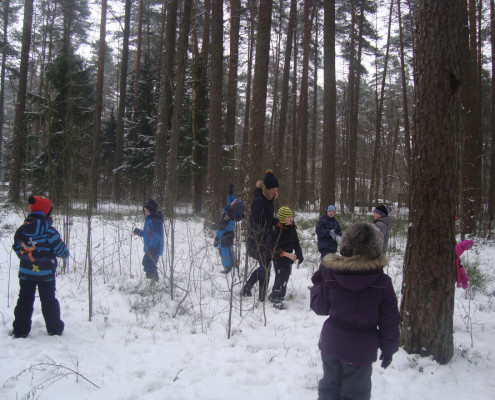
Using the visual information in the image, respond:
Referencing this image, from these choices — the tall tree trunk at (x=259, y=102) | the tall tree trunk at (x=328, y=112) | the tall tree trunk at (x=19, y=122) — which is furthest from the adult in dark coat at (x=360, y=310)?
the tall tree trunk at (x=19, y=122)

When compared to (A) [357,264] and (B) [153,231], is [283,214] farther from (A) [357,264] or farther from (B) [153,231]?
(A) [357,264]

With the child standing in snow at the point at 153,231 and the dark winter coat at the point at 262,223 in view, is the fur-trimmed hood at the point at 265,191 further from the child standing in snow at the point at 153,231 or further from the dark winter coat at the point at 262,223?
the child standing in snow at the point at 153,231

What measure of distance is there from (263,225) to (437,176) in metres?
2.48

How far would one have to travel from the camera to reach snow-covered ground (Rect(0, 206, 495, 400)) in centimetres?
284

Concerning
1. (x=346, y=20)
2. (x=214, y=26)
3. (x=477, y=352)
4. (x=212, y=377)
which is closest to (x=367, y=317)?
(x=212, y=377)

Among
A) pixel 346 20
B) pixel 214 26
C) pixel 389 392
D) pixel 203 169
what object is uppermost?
pixel 346 20

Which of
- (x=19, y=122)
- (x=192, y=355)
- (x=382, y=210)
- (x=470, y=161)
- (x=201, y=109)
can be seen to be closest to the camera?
(x=192, y=355)

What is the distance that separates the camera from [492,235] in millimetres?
10633

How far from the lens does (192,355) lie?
3416 mm

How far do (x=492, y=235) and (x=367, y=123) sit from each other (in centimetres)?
1746

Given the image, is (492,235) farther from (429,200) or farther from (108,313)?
(108,313)

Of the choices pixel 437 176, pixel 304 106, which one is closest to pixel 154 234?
pixel 437 176

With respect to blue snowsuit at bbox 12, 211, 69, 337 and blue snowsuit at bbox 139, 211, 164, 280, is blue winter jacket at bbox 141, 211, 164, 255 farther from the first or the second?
blue snowsuit at bbox 12, 211, 69, 337

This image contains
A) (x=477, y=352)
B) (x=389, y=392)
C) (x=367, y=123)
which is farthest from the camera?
(x=367, y=123)
